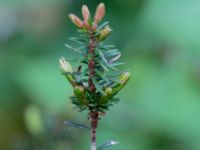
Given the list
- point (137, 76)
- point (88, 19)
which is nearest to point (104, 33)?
point (88, 19)

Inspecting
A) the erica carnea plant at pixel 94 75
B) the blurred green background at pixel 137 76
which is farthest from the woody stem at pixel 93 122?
the blurred green background at pixel 137 76

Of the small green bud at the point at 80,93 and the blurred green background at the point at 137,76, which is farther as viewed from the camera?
the blurred green background at the point at 137,76

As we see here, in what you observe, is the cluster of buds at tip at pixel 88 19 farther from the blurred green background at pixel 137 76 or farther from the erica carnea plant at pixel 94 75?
the blurred green background at pixel 137 76

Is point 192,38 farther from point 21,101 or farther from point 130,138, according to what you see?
point 21,101

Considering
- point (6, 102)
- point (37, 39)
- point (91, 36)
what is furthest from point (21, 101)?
point (91, 36)

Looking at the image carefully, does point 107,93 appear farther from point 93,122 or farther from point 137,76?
point 137,76

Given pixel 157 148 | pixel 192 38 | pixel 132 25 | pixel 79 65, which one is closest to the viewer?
pixel 79 65
